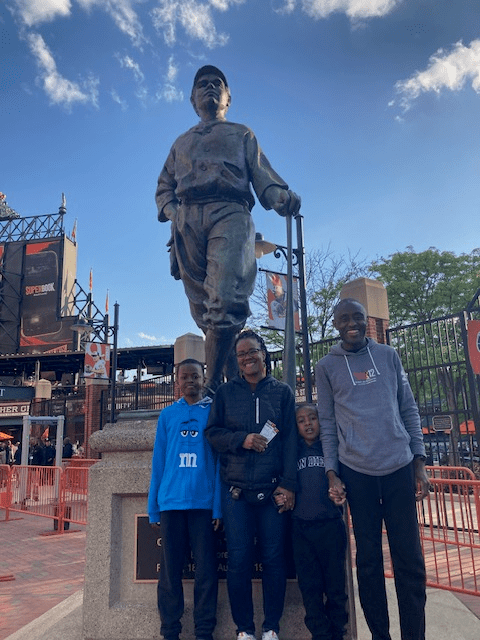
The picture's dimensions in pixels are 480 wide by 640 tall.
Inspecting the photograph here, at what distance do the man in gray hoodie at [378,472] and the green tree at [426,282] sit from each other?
23.5 m

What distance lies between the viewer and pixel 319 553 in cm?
274

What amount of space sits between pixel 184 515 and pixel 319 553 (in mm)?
766

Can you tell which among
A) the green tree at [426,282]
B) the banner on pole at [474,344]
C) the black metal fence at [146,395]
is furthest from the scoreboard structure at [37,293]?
the banner on pole at [474,344]

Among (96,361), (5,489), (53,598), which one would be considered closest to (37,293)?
(96,361)

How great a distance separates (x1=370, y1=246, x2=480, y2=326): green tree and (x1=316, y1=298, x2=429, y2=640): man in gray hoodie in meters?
23.5

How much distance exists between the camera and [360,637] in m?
3.18

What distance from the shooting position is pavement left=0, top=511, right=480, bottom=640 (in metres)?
3.54

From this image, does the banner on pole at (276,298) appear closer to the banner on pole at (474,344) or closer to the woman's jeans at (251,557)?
the banner on pole at (474,344)

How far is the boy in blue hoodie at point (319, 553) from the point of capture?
2.67m

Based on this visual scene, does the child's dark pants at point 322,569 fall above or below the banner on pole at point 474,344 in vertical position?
below

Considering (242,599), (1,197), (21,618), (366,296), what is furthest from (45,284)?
(242,599)

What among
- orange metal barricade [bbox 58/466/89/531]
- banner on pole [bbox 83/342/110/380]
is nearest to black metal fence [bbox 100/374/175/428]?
banner on pole [bbox 83/342/110/380]

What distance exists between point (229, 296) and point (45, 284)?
35233mm

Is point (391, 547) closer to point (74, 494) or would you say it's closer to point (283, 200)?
point (283, 200)
